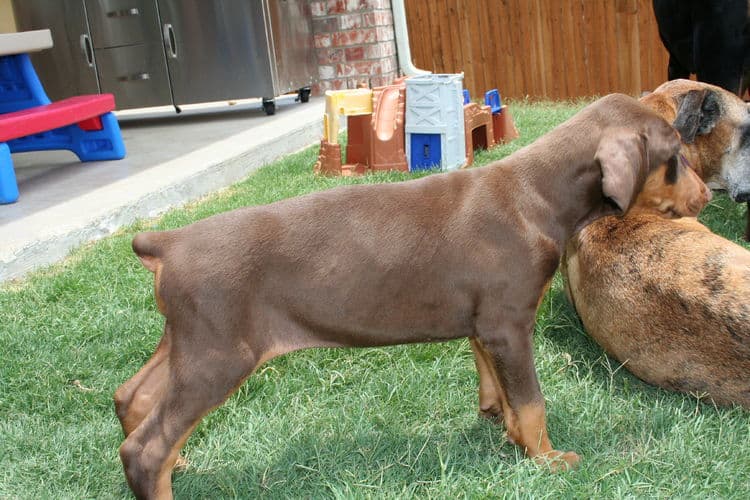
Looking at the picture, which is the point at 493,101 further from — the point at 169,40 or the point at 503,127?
the point at 169,40

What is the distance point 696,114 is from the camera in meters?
4.64

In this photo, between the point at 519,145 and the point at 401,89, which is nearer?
the point at 401,89

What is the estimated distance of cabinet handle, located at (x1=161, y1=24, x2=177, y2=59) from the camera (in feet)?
34.9

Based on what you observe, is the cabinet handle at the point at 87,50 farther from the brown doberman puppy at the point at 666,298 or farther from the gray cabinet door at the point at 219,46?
the brown doberman puppy at the point at 666,298

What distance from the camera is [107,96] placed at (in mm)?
8172

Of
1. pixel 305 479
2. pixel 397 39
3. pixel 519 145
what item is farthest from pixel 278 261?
pixel 397 39

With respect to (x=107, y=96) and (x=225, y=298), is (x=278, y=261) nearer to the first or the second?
(x=225, y=298)

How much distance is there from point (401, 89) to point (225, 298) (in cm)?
522

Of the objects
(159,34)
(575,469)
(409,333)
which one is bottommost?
(575,469)

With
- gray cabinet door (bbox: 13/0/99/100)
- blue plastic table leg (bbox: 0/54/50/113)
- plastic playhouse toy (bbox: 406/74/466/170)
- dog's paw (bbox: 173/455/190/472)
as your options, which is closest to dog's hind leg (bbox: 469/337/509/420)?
dog's paw (bbox: 173/455/190/472)

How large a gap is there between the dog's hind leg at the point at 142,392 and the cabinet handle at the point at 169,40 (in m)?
8.34

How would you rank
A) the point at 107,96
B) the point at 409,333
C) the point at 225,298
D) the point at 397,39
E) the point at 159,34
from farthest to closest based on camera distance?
the point at 397,39 → the point at 159,34 → the point at 107,96 → the point at 409,333 → the point at 225,298

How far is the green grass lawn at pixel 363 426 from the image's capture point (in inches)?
121

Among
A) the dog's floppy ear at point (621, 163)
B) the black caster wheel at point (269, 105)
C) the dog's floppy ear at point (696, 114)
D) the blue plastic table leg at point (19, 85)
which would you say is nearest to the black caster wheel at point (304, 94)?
the black caster wheel at point (269, 105)
